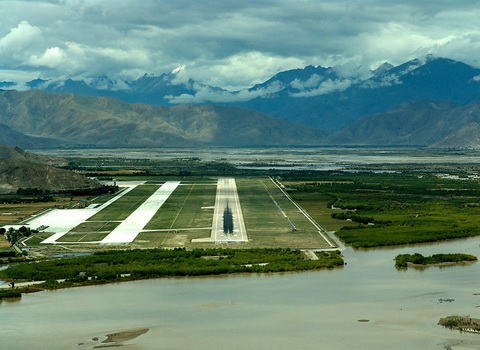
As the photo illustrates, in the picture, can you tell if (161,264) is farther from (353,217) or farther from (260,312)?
(353,217)

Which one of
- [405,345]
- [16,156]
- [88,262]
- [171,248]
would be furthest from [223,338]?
[16,156]

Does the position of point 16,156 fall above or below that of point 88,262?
above

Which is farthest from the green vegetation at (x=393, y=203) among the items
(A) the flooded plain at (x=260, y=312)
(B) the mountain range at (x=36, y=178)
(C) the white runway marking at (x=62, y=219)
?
(B) the mountain range at (x=36, y=178)

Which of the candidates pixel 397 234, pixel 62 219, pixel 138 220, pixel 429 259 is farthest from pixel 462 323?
pixel 62 219

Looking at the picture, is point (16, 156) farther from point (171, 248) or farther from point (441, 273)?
point (441, 273)

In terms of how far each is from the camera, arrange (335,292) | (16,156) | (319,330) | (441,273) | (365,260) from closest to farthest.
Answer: (319,330)
(335,292)
(441,273)
(365,260)
(16,156)

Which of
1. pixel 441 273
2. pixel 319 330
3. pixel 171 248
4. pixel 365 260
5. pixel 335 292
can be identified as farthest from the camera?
pixel 171 248

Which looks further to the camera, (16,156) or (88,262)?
(16,156)

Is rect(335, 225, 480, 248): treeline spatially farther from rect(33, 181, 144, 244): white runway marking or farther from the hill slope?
the hill slope
